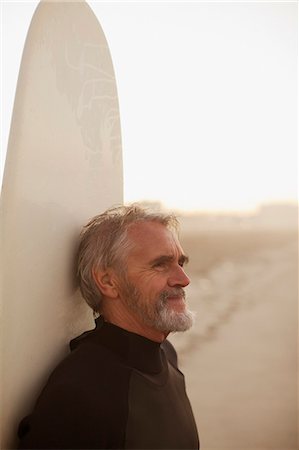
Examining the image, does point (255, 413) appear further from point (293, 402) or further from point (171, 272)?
point (171, 272)

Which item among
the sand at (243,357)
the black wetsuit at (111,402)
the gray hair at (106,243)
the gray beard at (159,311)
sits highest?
the gray hair at (106,243)

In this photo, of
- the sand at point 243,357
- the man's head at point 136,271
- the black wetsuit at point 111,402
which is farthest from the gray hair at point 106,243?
the sand at point 243,357

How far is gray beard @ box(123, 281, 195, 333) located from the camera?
1.35 m

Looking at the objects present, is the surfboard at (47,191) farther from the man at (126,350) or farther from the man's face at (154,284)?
the man's face at (154,284)

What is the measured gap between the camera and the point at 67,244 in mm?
1465

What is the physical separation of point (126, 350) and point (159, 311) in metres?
0.14

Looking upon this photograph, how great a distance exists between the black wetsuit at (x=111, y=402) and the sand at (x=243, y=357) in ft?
7.94

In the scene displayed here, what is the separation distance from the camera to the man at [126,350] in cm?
114

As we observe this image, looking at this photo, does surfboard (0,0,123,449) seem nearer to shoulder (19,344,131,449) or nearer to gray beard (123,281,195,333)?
shoulder (19,344,131,449)

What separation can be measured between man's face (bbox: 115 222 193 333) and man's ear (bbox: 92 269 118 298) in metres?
0.02

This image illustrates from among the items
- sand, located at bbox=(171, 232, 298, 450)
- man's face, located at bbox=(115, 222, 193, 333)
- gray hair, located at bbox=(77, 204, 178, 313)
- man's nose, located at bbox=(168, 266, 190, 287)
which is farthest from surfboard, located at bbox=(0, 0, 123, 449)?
sand, located at bbox=(171, 232, 298, 450)

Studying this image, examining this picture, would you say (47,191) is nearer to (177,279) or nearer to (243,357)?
(177,279)

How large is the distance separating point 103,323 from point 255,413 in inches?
122

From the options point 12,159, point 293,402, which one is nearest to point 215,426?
point 293,402
